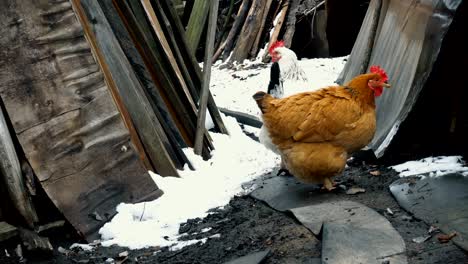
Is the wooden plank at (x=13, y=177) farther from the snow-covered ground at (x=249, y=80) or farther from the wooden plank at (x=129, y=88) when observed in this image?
the snow-covered ground at (x=249, y=80)

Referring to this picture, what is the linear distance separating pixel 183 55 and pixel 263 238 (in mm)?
3023

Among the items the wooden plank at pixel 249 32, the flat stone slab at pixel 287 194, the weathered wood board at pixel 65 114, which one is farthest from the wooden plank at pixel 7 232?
the wooden plank at pixel 249 32

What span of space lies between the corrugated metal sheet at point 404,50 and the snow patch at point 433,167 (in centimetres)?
26

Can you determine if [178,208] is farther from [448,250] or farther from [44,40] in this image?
[448,250]

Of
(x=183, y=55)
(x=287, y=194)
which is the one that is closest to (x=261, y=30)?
(x=183, y=55)

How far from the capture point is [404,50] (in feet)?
17.5

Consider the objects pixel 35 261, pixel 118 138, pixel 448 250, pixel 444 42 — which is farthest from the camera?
pixel 118 138

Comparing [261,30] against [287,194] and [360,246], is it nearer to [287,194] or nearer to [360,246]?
[287,194]

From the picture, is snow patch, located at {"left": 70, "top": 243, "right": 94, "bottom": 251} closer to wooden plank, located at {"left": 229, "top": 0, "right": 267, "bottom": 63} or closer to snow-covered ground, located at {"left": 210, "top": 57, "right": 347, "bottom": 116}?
snow-covered ground, located at {"left": 210, "top": 57, "right": 347, "bottom": 116}

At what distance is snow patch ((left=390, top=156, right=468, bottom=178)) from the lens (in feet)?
14.8

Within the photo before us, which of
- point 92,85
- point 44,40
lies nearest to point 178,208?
point 92,85

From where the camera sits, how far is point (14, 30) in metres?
4.39

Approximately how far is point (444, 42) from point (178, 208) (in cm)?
234

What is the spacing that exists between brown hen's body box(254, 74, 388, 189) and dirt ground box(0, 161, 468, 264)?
0.93 ft
